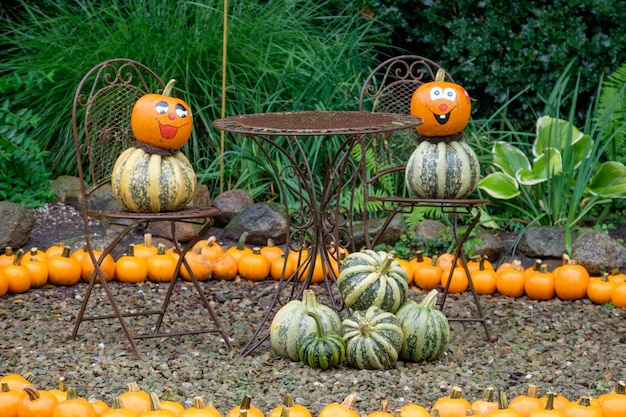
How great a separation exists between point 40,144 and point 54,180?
0.32m

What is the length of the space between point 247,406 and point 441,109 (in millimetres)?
1975

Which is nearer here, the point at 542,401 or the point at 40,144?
the point at 542,401

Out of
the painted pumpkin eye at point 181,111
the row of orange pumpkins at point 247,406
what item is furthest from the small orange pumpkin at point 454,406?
the painted pumpkin eye at point 181,111

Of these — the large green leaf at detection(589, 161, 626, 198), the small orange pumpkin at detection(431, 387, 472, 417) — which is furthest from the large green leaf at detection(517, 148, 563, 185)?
the small orange pumpkin at detection(431, 387, 472, 417)

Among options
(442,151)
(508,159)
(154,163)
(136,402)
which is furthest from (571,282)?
(136,402)

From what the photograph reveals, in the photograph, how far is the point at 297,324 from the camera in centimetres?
408

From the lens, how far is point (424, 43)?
25.8ft

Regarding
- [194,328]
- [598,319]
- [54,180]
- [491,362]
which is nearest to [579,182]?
[598,319]

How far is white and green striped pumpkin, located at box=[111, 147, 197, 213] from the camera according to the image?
4.25 metres

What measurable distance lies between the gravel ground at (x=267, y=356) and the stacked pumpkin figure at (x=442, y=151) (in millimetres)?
763

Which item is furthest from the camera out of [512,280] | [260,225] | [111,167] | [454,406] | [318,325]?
[260,225]

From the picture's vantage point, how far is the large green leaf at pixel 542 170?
616 cm

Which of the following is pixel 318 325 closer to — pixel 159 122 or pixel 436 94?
pixel 159 122

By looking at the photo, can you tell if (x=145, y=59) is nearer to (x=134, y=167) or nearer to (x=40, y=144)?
(x=40, y=144)
